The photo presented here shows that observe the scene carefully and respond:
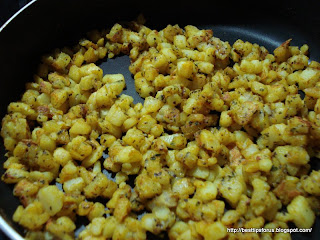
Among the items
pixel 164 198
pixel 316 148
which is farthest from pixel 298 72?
pixel 164 198

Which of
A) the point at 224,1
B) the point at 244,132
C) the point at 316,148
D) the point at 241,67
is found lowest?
the point at 316,148

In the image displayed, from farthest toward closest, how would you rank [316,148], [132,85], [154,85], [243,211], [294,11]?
[294,11], [132,85], [154,85], [316,148], [243,211]

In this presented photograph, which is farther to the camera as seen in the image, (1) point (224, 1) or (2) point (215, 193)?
(1) point (224, 1)

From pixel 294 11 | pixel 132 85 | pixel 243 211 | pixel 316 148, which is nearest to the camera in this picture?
pixel 243 211

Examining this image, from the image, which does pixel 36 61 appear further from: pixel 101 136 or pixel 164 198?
pixel 164 198

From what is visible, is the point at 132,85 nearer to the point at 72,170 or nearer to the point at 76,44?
the point at 76,44

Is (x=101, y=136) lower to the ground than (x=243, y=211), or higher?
higher
